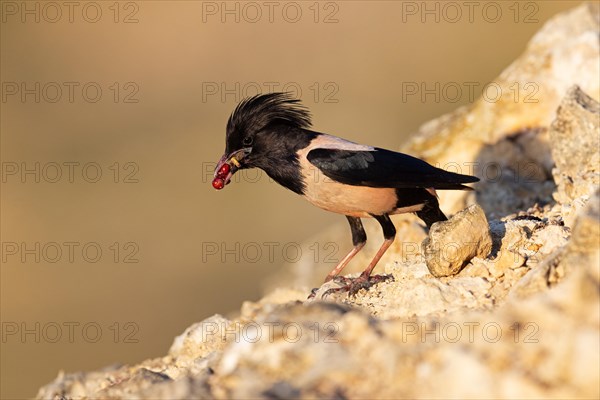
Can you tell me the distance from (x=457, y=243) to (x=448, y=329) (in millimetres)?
1512

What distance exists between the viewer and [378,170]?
763cm

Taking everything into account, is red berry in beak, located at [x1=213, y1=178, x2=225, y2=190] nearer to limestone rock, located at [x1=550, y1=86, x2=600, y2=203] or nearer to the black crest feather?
the black crest feather

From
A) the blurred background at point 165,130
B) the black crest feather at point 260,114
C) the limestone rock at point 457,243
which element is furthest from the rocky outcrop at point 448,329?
the blurred background at point 165,130

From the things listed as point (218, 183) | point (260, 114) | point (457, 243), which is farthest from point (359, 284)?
point (260, 114)

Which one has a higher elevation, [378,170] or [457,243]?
[378,170]

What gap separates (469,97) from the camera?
29344 millimetres

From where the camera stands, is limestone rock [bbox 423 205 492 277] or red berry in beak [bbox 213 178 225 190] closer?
limestone rock [bbox 423 205 492 277]

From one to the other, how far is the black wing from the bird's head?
1.48ft

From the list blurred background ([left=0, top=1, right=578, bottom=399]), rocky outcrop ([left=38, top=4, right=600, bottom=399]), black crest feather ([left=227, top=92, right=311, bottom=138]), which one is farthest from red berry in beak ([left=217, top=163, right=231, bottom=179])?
blurred background ([left=0, top=1, right=578, bottom=399])

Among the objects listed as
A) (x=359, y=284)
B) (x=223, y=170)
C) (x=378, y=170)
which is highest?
(x=223, y=170)

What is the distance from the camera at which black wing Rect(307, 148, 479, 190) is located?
751 centimetres

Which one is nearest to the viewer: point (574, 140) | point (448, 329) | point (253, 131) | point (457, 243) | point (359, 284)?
point (448, 329)

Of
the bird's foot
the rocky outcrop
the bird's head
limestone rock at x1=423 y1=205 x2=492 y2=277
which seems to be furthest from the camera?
the bird's head

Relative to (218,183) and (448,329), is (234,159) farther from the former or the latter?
(448,329)
